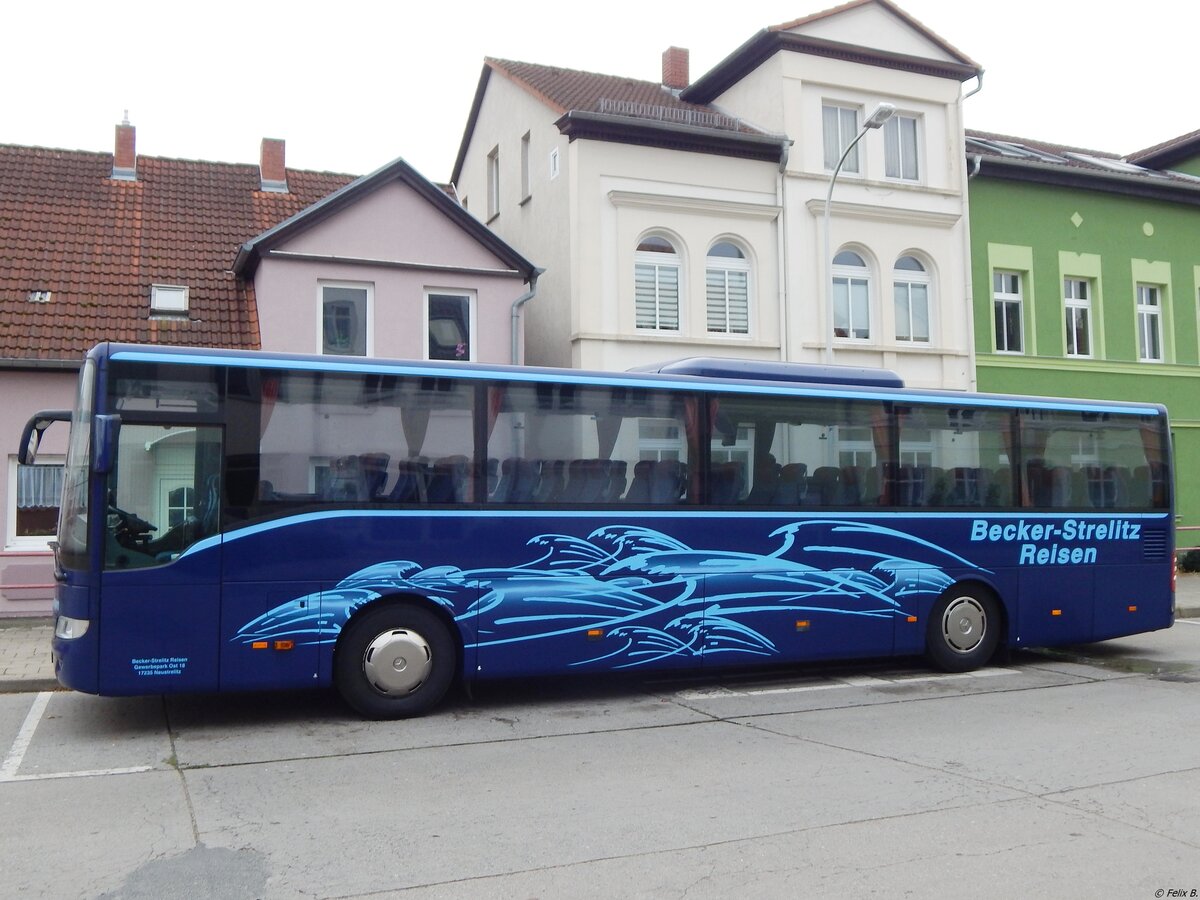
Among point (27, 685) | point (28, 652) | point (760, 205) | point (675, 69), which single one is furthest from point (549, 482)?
point (675, 69)

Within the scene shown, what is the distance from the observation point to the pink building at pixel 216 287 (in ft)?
53.2

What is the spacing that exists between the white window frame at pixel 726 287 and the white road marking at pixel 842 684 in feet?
30.9

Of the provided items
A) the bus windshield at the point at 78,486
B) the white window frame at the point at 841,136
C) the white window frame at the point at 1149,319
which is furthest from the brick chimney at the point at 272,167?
the white window frame at the point at 1149,319

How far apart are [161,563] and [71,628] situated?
2.57ft

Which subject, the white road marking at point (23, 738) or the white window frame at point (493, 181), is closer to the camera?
the white road marking at point (23, 738)

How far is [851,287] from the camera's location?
21.8 meters

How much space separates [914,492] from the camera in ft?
39.1

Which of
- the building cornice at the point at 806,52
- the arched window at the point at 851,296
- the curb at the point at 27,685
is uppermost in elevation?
the building cornice at the point at 806,52

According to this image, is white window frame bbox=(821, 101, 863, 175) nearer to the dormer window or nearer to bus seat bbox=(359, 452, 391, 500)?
the dormer window

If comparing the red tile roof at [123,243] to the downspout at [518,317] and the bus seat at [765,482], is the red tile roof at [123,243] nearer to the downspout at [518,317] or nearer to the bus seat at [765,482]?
the downspout at [518,317]

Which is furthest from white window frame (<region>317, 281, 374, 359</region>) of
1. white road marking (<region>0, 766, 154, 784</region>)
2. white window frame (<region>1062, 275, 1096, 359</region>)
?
white window frame (<region>1062, 275, 1096, 359</region>)

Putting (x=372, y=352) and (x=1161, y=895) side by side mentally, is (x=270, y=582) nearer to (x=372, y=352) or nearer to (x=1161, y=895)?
(x=1161, y=895)

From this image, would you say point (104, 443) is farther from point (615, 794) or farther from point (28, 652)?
point (28, 652)

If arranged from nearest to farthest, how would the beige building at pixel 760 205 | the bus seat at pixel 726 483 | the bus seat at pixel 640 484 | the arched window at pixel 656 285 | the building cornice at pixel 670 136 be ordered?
the bus seat at pixel 640 484
the bus seat at pixel 726 483
the building cornice at pixel 670 136
the beige building at pixel 760 205
the arched window at pixel 656 285
